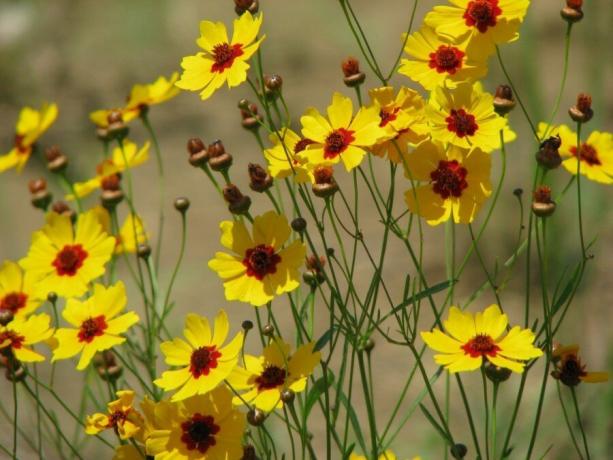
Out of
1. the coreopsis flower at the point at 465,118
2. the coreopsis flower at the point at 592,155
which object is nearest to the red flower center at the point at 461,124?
the coreopsis flower at the point at 465,118

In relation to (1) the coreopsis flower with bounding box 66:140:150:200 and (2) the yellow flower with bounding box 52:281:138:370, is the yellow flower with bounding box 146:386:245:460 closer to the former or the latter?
(2) the yellow flower with bounding box 52:281:138:370

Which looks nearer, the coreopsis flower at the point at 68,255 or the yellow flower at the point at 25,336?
the yellow flower at the point at 25,336

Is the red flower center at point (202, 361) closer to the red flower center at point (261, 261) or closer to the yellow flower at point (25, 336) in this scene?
the red flower center at point (261, 261)

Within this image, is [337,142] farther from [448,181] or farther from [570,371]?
[570,371]

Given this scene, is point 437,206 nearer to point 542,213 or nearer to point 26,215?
point 542,213

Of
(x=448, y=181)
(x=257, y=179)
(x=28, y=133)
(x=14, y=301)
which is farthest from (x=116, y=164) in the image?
(x=448, y=181)
